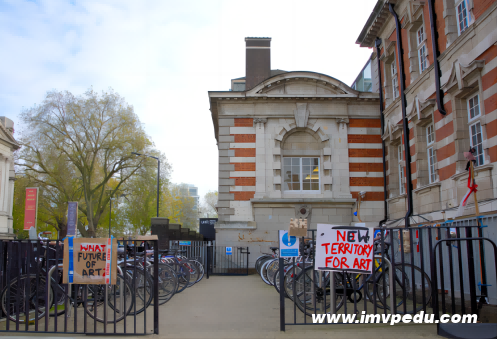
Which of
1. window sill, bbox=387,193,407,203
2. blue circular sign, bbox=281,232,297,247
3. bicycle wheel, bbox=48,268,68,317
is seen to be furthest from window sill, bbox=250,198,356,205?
bicycle wheel, bbox=48,268,68,317

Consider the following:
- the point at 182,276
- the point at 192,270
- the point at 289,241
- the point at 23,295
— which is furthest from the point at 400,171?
the point at 23,295

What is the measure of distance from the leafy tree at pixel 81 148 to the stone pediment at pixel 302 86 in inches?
889

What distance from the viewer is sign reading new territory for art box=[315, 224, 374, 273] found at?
21.9ft

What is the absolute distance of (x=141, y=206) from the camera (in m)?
41.2

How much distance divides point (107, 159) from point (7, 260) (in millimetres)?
33876

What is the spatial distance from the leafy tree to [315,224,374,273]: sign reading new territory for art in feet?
115

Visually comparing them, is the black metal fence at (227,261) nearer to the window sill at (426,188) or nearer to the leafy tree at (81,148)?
the window sill at (426,188)

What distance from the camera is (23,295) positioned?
731 centimetres

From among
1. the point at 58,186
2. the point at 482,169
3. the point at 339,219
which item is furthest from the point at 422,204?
the point at 58,186

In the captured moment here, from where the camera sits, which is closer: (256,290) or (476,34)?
(476,34)

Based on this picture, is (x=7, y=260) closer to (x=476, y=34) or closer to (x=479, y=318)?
(x=479, y=318)

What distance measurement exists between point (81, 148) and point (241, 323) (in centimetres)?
3531

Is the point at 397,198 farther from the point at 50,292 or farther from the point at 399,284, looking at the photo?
the point at 50,292

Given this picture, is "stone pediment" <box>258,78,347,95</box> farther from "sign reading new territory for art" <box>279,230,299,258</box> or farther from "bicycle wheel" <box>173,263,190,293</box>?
"sign reading new territory for art" <box>279,230,299,258</box>
